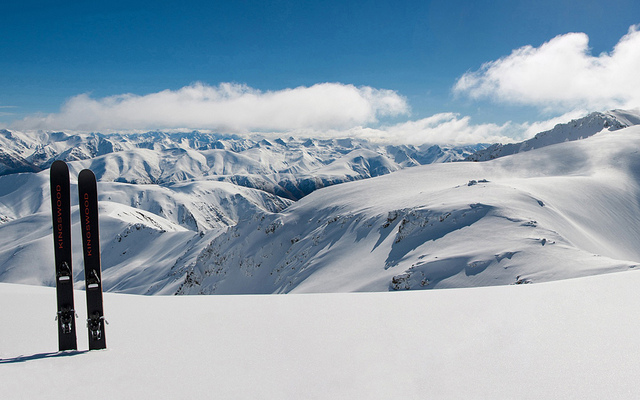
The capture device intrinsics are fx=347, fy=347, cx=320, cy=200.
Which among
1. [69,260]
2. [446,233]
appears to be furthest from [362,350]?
[446,233]

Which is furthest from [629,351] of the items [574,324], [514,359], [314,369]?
[314,369]

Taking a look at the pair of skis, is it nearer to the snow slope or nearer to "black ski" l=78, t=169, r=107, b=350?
"black ski" l=78, t=169, r=107, b=350

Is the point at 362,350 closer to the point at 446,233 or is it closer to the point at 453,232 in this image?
the point at 453,232

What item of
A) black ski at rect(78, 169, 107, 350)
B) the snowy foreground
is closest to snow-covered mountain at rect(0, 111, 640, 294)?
the snowy foreground

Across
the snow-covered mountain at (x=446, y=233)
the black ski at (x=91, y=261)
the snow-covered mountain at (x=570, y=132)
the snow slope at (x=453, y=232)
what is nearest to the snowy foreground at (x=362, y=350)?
the black ski at (x=91, y=261)

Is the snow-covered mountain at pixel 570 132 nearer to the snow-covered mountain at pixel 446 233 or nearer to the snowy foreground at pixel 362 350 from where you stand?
the snow-covered mountain at pixel 446 233

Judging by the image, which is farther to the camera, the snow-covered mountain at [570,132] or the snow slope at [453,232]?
the snow-covered mountain at [570,132]

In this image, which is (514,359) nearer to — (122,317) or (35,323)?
(122,317)

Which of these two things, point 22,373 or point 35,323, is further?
point 35,323
